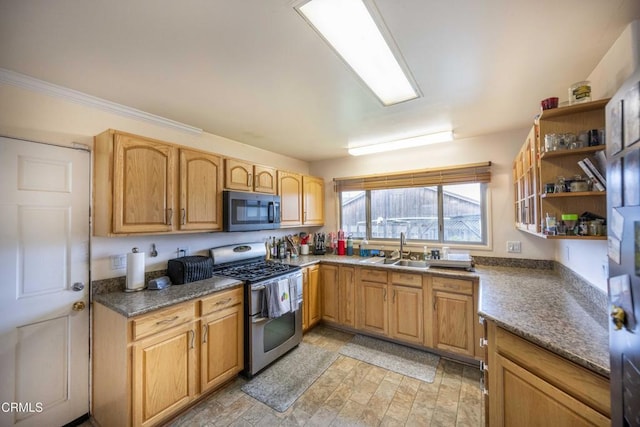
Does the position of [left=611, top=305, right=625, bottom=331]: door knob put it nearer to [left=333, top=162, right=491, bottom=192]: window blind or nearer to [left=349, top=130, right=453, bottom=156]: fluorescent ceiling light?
[left=349, top=130, right=453, bottom=156]: fluorescent ceiling light

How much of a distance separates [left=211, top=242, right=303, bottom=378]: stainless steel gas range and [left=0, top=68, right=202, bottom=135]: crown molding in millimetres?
1382

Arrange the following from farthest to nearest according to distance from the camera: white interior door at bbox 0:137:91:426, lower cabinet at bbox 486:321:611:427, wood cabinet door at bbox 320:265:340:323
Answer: wood cabinet door at bbox 320:265:340:323
white interior door at bbox 0:137:91:426
lower cabinet at bbox 486:321:611:427

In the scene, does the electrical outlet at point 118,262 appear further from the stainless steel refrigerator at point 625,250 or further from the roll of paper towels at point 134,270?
A: the stainless steel refrigerator at point 625,250

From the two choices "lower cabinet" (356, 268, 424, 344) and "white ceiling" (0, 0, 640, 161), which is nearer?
"white ceiling" (0, 0, 640, 161)

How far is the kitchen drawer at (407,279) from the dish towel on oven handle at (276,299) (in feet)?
3.95

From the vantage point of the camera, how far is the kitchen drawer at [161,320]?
1.62 m

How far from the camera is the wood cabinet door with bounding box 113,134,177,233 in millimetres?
1824

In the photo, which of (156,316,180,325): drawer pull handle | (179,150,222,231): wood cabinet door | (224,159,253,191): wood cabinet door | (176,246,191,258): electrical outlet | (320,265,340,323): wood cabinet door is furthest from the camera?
(320,265,340,323): wood cabinet door

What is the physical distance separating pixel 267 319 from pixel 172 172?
5.19 feet

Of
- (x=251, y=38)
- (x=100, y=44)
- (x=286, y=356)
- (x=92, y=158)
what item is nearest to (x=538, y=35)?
(x=251, y=38)

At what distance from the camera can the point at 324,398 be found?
205 centimetres

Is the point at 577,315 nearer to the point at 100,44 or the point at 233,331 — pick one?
the point at 233,331

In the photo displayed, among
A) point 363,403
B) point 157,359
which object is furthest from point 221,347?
point 363,403

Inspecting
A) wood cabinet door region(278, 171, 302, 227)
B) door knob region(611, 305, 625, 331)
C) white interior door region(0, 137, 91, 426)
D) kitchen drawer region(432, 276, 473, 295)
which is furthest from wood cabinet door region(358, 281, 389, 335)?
white interior door region(0, 137, 91, 426)
